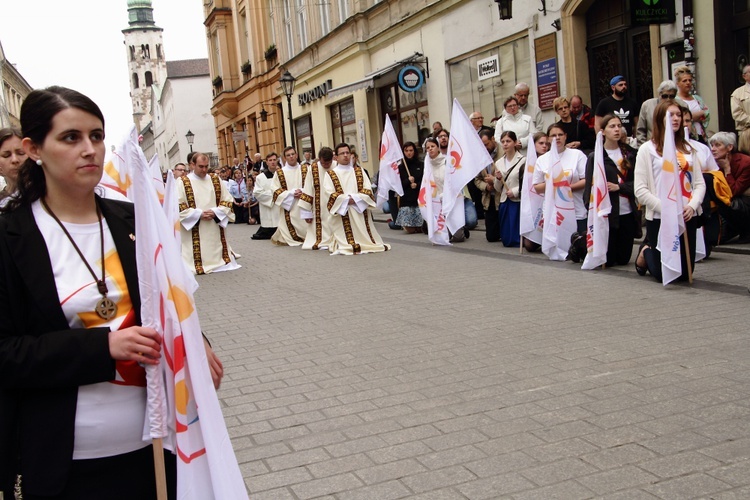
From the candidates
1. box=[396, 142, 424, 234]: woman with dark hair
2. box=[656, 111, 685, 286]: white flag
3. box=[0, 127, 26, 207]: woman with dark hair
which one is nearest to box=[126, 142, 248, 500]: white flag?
box=[0, 127, 26, 207]: woman with dark hair

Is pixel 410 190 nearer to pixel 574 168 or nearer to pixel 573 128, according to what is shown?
pixel 573 128

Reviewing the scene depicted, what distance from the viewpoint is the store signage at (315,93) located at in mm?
28547

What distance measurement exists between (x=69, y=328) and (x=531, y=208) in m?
10.1

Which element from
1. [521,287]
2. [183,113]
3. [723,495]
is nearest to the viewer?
[723,495]

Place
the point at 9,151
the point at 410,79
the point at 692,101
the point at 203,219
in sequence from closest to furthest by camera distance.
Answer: the point at 9,151, the point at 692,101, the point at 203,219, the point at 410,79

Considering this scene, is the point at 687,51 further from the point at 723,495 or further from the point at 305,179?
the point at 723,495

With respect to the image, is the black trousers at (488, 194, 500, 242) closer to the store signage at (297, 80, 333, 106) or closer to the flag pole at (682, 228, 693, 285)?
the flag pole at (682, 228, 693, 285)

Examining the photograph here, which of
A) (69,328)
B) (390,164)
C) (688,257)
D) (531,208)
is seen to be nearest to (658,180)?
(688,257)

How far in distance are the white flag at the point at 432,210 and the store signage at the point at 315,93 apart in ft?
46.5

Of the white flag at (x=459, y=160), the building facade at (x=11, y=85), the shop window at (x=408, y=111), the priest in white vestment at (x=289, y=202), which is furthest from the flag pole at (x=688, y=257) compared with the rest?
the building facade at (x=11, y=85)

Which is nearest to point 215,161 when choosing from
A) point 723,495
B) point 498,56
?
point 498,56

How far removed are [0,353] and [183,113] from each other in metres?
73.5

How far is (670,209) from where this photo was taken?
8195 mm

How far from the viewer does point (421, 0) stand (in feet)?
68.0
